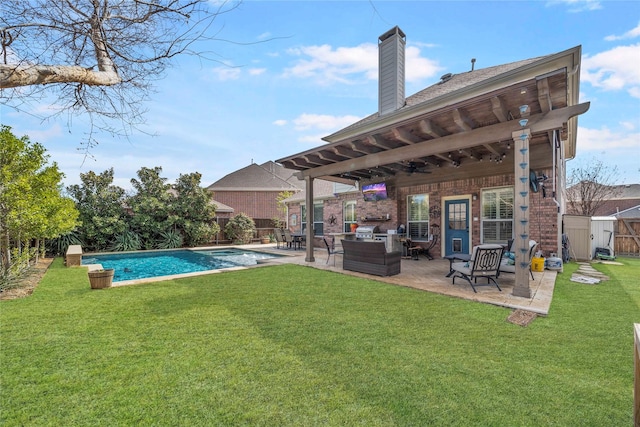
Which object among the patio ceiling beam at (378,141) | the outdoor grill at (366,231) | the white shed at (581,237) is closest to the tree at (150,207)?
the outdoor grill at (366,231)

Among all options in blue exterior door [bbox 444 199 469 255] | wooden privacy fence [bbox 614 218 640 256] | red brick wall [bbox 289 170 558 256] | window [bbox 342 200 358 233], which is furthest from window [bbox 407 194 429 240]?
wooden privacy fence [bbox 614 218 640 256]

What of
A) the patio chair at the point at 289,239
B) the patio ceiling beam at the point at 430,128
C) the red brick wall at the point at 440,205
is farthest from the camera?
the patio chair at the point at 289,239

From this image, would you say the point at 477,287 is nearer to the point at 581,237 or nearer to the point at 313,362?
the point at 313,362

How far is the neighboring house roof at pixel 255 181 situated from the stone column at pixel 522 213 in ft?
70.8

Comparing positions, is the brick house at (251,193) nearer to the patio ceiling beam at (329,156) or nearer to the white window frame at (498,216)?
the patio ceiling beam at (329,156)

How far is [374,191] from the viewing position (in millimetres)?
10828

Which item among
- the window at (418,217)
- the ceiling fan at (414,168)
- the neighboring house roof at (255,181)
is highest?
the neighboring house roof at (255,181)

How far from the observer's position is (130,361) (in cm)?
269

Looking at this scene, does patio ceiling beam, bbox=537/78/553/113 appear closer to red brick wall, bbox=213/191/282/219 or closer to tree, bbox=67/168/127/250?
tree, bbox=67/168/127/250

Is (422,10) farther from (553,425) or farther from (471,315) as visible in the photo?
(553,425)

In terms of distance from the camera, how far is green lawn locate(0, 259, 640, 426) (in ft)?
6.54

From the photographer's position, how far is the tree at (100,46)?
8.61 ft

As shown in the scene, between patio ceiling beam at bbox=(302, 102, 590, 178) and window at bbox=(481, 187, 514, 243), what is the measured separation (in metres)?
3.90

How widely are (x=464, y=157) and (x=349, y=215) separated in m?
5.55
